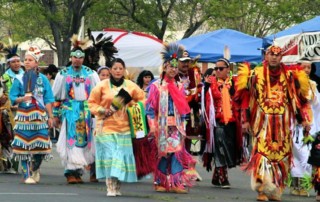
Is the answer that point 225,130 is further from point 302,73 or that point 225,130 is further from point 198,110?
point 302,73

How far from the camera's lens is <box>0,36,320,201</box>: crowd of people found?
41.6ft

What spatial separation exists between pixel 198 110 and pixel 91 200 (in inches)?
139

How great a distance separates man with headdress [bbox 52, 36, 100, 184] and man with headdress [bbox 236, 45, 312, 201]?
275cm

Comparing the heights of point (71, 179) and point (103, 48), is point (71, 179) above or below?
below

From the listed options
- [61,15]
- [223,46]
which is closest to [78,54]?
[223,46]

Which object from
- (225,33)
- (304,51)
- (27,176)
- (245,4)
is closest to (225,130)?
(304,51)

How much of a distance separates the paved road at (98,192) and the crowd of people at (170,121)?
232mm

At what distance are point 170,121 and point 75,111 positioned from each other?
1.60 m

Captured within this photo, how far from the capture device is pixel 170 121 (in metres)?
13.8

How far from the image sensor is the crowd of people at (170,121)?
12.7 meters

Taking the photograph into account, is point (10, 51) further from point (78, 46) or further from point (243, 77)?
point (243, 77)

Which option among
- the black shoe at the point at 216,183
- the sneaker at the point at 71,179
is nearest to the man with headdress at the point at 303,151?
the black shoe at the point at 216,183

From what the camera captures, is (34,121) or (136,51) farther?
(136,51)

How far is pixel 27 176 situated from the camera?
14477 mm
